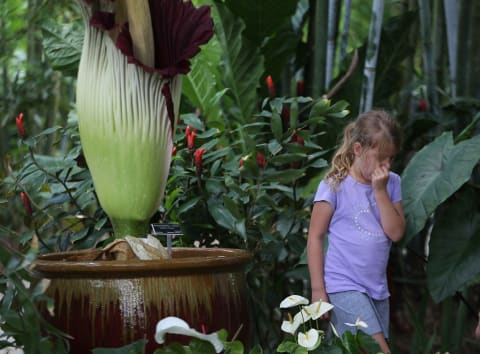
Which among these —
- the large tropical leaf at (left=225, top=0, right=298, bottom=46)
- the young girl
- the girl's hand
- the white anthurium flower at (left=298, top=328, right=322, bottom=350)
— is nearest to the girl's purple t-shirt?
the young girl

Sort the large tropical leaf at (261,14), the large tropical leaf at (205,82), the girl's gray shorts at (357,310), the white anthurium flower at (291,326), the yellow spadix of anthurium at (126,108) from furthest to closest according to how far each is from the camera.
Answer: the large tropical leaf at (205,82)
the large tropical leaf at (261,14)
the girl's gray shorts at (357,310)
the yellow spadix of anthurium at (126,108)
the white anthurium flower at (291,326)

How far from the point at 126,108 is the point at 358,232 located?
628 millimetres

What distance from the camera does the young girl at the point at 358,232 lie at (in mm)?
1940

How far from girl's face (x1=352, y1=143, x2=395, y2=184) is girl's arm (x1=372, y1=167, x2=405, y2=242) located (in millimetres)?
88

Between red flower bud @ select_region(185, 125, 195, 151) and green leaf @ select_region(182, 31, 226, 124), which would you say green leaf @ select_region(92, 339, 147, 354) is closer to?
red flower bud @ select_region(185, 125, 195, 151)

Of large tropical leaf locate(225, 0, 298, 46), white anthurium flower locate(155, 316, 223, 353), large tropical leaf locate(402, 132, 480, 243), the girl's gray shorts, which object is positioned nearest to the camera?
white anthurium flower locate(155, 316, 223, 353)

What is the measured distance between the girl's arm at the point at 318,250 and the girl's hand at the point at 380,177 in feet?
0.51

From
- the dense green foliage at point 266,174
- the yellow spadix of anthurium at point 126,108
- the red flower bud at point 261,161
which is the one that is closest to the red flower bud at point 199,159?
the dense green foliage at point 266,174

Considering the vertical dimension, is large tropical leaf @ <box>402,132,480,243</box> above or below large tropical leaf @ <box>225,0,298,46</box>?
below

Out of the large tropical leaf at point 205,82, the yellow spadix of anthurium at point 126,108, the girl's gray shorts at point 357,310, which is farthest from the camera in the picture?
the large tropical leaf at point 205,82

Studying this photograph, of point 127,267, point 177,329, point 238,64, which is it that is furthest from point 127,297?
point 238,64

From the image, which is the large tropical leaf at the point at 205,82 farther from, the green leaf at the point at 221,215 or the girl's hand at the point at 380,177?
the girl's hand at the point at 380,177

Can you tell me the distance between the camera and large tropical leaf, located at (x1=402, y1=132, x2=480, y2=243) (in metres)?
2.14

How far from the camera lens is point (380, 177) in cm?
184
